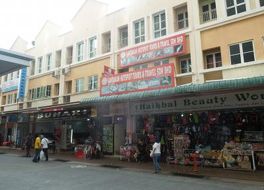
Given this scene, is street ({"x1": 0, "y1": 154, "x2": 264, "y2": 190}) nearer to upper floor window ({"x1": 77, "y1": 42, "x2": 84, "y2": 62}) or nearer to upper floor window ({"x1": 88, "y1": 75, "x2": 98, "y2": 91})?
upper floor window ({"x1": 88, "y1": 75, "x2": 98, "y2": 91})

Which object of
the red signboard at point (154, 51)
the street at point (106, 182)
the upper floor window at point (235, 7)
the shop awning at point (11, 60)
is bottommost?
the street at point (106, 182)

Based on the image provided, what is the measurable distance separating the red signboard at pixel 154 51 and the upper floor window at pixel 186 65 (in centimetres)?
81

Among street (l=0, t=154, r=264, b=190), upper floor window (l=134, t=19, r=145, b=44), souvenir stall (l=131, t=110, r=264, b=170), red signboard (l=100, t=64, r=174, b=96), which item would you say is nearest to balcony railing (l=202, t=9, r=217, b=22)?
red signboard (l=100, t=64, r=174, b=96)

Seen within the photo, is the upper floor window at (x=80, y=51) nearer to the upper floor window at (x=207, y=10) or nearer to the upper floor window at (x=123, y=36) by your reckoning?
the upper floor window at (x=123, y=36)

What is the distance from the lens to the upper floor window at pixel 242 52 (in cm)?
1316

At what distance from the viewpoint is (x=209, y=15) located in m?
15.3

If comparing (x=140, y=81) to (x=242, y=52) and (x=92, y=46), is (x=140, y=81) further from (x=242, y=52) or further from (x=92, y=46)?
(x=92, y=46)

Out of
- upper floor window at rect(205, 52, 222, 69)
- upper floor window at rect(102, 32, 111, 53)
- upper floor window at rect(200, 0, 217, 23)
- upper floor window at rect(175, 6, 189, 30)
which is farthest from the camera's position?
Result: upper floor window at rect(102, 32, 111, 53)

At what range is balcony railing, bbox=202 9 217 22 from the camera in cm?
1507

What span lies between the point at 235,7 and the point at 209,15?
164 centimetres

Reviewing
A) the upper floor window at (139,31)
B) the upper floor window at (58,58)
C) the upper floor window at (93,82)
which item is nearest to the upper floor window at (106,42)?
the upper floor window at (93,82)

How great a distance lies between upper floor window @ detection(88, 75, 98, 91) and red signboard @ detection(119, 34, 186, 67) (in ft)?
9.39

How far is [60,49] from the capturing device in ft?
77.8

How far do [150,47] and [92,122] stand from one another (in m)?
7.90
